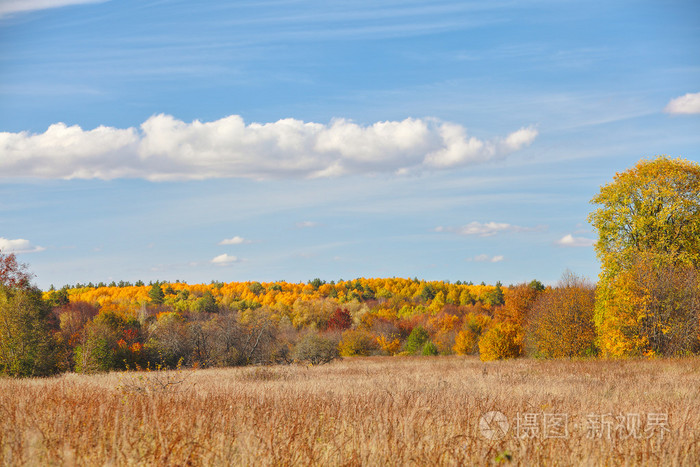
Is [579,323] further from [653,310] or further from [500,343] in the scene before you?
[653,310]

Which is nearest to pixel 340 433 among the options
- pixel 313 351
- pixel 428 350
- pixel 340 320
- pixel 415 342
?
pixel 313 351

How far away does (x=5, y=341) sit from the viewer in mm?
29766

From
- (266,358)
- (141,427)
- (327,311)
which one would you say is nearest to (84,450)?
(141,427)

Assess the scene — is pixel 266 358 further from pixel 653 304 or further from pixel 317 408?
pixel 317 408

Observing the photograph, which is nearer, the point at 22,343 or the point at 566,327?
the point at 22,343

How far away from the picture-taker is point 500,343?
1740 inches

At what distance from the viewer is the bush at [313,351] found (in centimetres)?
3884

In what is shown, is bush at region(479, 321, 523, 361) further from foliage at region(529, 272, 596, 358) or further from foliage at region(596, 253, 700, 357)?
foliage at region(596, 253, 700, 357)

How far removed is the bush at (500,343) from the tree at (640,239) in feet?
30.0

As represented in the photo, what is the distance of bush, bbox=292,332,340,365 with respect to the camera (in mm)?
38844

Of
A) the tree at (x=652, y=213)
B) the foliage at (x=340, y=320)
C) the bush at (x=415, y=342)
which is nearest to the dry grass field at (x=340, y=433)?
the tree at (x=652, y=213)

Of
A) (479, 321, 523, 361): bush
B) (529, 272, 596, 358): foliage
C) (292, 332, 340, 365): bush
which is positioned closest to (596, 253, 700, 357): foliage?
(529, 272, 596, 358): foliage

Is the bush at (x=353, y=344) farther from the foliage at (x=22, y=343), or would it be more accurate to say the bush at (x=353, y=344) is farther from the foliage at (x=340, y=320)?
the foliage at (x=22, y=343)

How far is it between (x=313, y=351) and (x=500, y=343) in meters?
15.3
